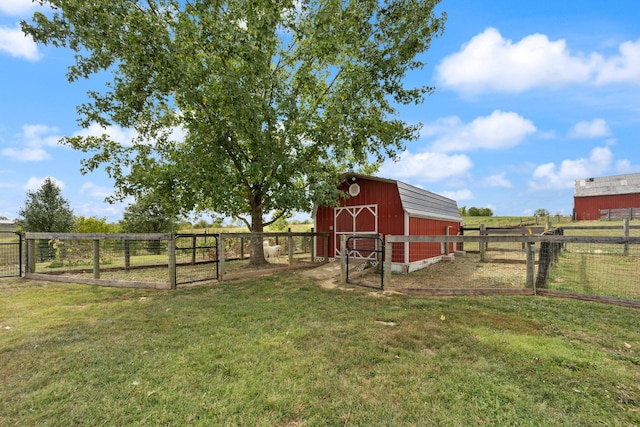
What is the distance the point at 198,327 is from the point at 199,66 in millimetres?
6801

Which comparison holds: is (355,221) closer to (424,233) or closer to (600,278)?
(424,233)

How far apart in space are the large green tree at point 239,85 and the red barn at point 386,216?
1413 millimetres

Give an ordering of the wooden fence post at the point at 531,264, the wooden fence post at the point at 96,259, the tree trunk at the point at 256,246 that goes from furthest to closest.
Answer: the tree trunk at the point at 256,246 < the wooden fence post at the point at 96,259 < the wooden fence post at the point at 531,264

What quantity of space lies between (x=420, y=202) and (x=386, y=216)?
6.69 feet

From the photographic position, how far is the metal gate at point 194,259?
7695mm

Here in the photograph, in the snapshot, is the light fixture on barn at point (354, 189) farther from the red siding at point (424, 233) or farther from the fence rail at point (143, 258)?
the red siding at point (424, 233)

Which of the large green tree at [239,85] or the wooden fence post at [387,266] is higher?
the large green tree at [239,85]

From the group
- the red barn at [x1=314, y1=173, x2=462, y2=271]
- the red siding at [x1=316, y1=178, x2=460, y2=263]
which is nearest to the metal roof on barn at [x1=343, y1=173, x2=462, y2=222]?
the red barn at [x1=314, y1=173, x2=462, y2=271]

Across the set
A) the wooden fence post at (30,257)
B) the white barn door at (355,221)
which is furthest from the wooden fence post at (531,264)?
the wooden fence post at (30,257)

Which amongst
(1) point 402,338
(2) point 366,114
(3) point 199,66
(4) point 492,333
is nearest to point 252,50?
(3) point 199,66

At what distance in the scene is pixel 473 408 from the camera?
2.49m

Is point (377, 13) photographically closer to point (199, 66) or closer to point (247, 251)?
point (199, 66)

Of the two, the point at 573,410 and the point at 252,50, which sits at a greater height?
the point at 252,50

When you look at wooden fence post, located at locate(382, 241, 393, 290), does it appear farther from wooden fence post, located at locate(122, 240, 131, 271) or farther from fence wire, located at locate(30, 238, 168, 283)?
wooden fence post, located at locate(122, 240, 131, 271)
